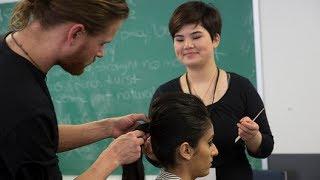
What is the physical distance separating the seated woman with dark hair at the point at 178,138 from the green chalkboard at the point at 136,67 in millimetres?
1485

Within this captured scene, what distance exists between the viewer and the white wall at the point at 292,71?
2.62 m

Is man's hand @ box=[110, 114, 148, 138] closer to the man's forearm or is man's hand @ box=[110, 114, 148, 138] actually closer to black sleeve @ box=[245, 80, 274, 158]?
the man's forearm

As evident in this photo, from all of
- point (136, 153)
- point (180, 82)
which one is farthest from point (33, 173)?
point (180, 82)

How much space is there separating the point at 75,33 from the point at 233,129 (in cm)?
74

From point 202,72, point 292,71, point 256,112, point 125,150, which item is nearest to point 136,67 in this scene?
point 292,71

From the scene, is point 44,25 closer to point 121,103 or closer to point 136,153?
point 136,153

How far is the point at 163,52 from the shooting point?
2988 mm

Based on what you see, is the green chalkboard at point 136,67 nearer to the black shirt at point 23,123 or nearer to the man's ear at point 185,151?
the man's ear at point 185,151

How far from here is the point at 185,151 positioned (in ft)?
4.35

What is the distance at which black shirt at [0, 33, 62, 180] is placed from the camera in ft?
3.11

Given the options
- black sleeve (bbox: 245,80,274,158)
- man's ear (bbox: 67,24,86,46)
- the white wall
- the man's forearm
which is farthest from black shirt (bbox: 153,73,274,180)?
the white wall

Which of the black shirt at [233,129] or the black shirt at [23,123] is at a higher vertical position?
the black shirt at [23,123]

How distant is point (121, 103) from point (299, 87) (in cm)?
135

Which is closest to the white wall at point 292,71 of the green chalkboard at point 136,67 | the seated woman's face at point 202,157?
the green chalkboard at point 136,67
